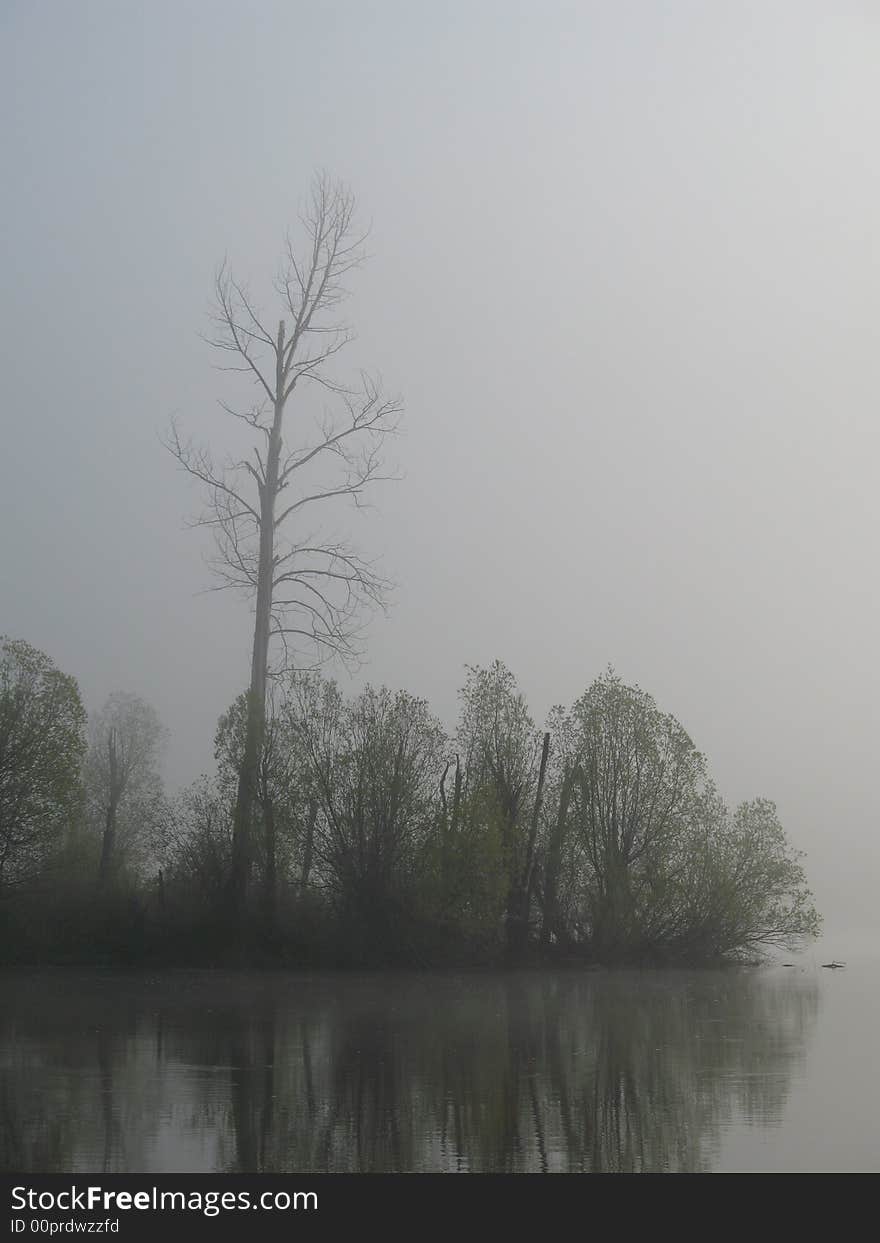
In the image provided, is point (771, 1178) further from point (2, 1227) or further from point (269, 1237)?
point (2, 1227)

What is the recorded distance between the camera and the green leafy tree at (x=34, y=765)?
110 feet

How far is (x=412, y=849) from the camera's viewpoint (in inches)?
1378

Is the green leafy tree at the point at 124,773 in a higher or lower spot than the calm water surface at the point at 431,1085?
higher

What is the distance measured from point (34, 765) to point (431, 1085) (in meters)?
24.4

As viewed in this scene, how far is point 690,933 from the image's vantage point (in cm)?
3850

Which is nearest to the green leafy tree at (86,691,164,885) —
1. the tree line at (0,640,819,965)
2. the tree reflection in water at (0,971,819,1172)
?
the tree line at (0,640,819,965)

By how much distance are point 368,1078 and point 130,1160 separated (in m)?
4.42

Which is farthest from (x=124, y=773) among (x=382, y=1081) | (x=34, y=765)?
(x=382, y=1081)

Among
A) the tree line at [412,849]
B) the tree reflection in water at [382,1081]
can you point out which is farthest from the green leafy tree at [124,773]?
the tree reflection in water at [382,1081]

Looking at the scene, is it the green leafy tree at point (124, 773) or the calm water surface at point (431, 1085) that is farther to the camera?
the green leafy tree at point (124, 773)

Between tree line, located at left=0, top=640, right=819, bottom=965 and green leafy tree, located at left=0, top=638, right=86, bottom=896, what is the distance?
1.8 inches

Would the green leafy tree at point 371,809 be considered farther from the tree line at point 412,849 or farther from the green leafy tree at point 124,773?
the green leafy tree at point 124,773

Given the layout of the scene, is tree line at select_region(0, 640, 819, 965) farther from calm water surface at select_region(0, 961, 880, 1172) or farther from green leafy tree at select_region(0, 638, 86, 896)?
calm water surface at select_region(0, 961, 880, 1172)

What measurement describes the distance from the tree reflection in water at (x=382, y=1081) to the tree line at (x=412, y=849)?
9.49 m
